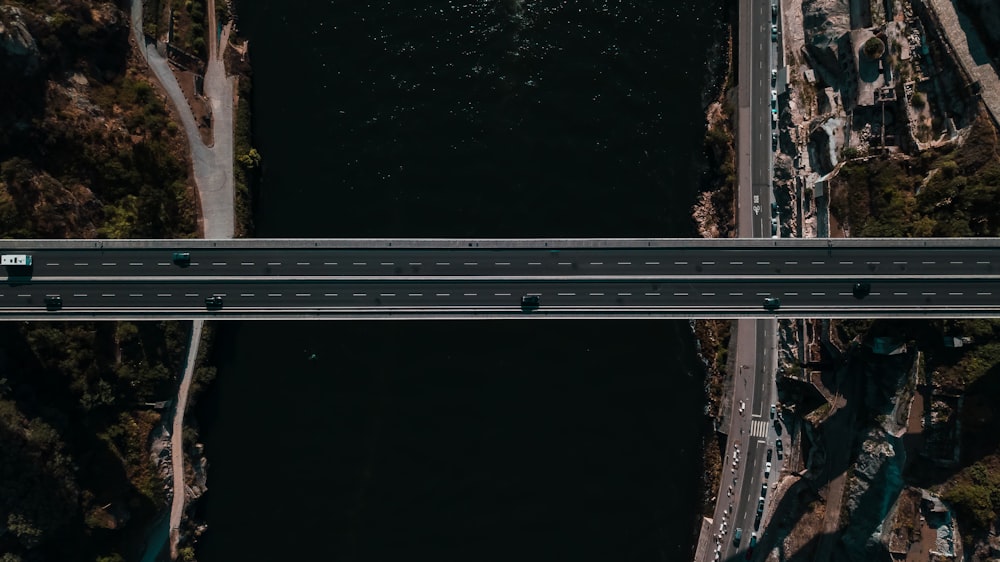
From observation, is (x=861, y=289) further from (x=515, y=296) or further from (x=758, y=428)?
(x=515, y=296)

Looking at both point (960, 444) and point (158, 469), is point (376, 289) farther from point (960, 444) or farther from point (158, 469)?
point (960, 444)

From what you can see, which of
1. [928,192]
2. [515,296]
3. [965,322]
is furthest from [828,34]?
[515,296]

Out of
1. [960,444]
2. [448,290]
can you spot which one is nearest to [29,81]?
[448,290]

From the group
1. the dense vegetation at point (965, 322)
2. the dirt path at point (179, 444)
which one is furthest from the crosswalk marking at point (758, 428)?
the dirt path at point (179, 444)

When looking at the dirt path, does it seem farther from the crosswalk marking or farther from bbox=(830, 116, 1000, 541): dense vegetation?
bbox=(830, 116, 1000, 541): dense vegetation

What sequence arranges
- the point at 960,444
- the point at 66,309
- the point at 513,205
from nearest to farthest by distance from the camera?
the point at 66,309, the point at 960,444, the point at 513,205
